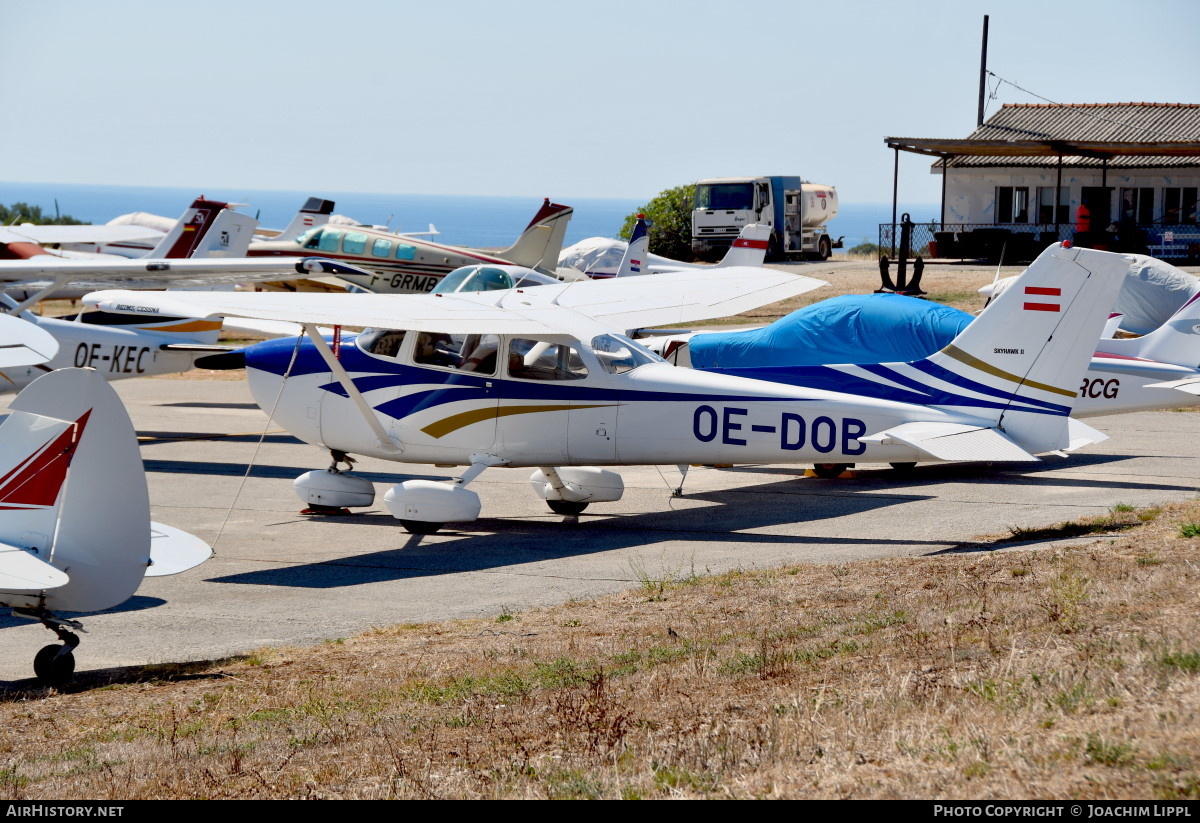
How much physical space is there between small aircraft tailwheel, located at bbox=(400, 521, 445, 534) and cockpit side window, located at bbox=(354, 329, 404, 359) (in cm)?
169

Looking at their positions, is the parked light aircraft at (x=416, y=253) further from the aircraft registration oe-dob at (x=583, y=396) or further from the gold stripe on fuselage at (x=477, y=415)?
the gold stripe on fuselage at (x=477, y=415)

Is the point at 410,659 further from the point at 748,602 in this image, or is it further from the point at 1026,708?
the point at 1026,708

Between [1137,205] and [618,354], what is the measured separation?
39541mm

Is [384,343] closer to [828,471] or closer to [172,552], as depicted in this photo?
[172,552]

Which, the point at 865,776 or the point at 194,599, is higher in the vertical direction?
the point at 865,776

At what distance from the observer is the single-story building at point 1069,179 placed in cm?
4184

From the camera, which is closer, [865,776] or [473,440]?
[865,776]

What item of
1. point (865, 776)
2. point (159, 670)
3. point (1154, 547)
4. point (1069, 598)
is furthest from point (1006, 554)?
point (159, 670)

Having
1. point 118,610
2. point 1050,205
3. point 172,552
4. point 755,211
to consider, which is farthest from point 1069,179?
point 172,552

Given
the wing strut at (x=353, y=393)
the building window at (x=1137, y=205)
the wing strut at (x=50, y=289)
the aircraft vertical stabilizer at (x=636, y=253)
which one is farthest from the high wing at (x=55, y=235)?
the building window at (x=1137, y=205)

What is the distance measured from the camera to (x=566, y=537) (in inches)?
465

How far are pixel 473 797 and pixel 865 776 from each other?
148 cm

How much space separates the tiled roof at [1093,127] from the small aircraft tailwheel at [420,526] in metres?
39.7

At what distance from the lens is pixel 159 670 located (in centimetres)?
777
